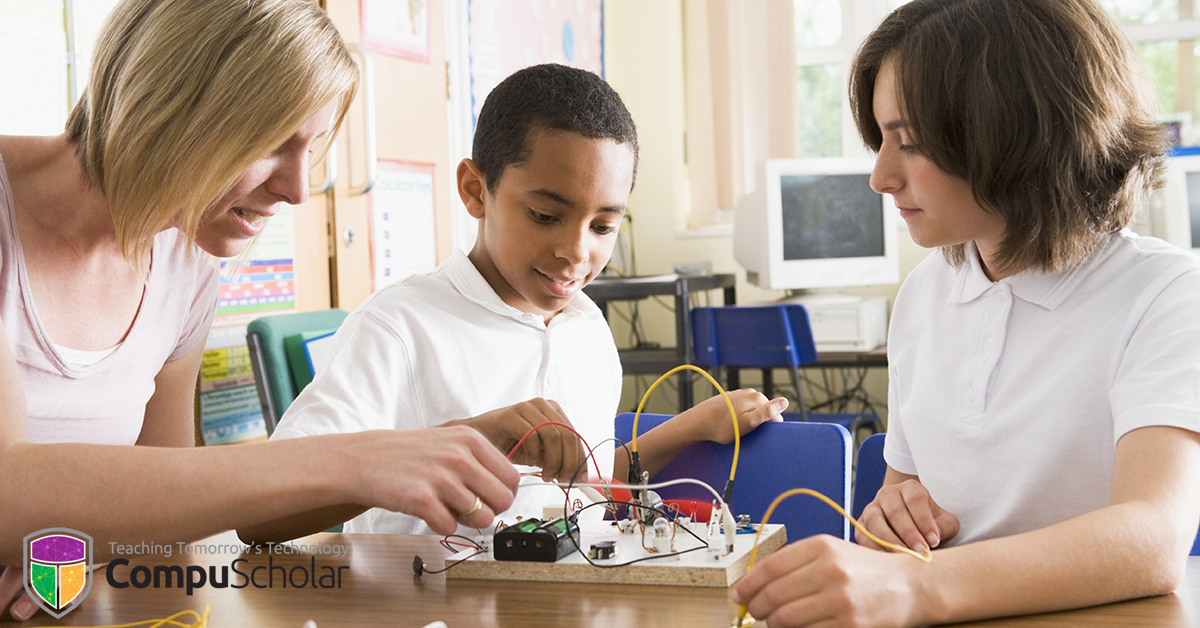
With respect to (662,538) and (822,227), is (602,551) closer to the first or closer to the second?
(662,538)

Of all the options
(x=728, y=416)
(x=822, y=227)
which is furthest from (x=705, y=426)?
(x=822, y=227)

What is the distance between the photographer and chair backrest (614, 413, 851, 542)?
3.61 feet

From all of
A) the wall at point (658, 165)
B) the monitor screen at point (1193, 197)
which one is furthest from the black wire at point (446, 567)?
the wall at point (658, 165)

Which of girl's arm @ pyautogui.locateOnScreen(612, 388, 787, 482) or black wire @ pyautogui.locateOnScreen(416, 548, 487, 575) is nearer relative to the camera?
black wire @ pyautogui.locateOnScreen(416, 548, 487, 575)

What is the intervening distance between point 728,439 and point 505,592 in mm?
487

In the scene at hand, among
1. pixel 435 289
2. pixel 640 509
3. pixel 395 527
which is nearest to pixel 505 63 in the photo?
pixel 435 289

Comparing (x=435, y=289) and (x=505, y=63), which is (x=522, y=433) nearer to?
(x=435, y=289)

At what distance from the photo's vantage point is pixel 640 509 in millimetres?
841

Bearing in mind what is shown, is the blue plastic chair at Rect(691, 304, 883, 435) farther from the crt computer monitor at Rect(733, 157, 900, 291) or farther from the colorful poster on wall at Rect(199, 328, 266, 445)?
the colorful poster on wall at Rect(199, 328, 266, 445)

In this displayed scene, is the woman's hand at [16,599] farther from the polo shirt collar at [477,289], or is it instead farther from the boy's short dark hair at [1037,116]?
the boy's short dark hair at [1037,116]

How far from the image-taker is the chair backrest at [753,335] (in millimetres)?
3033

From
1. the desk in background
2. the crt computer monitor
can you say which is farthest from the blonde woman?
the crt computer monitor

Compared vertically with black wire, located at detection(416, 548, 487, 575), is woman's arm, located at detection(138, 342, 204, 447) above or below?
above

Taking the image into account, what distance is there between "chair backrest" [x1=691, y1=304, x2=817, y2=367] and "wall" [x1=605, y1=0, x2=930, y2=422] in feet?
3.74
